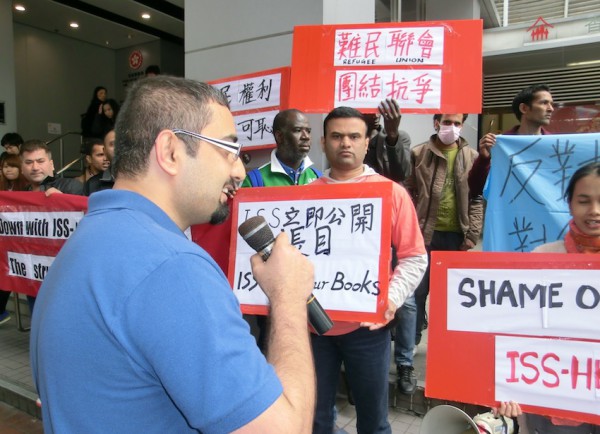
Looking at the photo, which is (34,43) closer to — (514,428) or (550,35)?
(550,35)

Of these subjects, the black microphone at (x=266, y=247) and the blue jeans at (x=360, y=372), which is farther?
the blue jeans at (x=360, y=372)

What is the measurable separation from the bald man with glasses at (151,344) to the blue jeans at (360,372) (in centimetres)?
137

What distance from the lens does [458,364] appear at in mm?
2027

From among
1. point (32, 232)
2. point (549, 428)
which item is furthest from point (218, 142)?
point (32, 232)

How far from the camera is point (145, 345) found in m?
0.87

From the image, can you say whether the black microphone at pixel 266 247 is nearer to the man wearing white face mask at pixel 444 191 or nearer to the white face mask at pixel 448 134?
the man wearing white face mask at pixel 444 191

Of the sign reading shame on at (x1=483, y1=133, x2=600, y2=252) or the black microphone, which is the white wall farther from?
the black microphone

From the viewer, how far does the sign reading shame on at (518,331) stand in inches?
72.1

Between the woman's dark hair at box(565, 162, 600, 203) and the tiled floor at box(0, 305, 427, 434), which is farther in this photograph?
the tiled floor at box(0, 305, 427, 434)

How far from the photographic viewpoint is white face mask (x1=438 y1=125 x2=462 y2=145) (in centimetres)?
382

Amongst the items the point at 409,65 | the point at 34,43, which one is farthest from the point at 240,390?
the point at 34,43

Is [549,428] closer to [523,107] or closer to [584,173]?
[584,173]

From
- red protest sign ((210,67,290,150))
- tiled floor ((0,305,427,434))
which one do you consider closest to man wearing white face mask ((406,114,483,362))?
tiled floor ((0,305,427,434))

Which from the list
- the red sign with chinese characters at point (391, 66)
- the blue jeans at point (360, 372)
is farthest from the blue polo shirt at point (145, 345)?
the red sign with chinese characters at point (391, 66)
